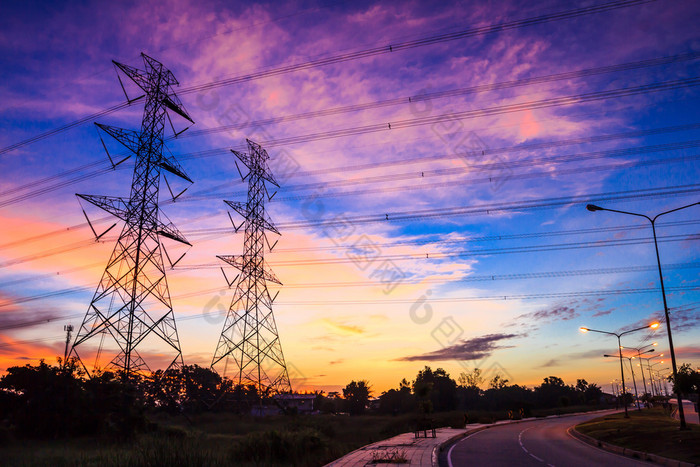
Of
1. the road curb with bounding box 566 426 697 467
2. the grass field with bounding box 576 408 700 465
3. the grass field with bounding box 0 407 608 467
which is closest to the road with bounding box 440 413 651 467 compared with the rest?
the road curb with bounding box 566 426 697 467

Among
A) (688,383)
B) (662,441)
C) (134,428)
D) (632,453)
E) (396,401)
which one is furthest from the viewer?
(396,401)

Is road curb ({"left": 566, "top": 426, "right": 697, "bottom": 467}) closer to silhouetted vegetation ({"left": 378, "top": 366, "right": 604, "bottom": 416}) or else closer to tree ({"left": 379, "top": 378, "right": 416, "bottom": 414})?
silhouetted vegetation ({"left": 378, "top": 366, "right": 604, "bottom": 416})

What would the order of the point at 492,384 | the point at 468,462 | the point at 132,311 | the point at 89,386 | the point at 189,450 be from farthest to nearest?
1. the point at 492,384
2. the point at 89,386
3. the point at 132,311
4. the point at 468,462
5. the point at 189,450

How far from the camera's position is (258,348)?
147 feet

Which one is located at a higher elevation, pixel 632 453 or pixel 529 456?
pixel 529 456

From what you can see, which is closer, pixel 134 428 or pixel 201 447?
pixel 201 447

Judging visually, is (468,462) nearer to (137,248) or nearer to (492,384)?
(137,248)

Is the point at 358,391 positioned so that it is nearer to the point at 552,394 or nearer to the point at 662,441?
the point at 552,394

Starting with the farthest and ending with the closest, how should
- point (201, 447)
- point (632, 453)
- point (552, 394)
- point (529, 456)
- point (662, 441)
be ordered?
point (552, 394) < point (662, 441) < point (632, 453) < point (529, 456) < point (201, 447)

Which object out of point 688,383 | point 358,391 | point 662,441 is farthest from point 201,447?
point 358,391

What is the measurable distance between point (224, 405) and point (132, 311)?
113ft

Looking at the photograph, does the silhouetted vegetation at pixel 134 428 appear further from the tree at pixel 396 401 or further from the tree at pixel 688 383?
the tree at pixel 396 401

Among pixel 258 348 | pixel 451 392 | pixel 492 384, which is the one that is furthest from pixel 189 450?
pixel 492 384

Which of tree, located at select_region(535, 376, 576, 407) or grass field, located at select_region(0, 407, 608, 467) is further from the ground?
grass field, located at select_region(0, 407, 608, 467)
